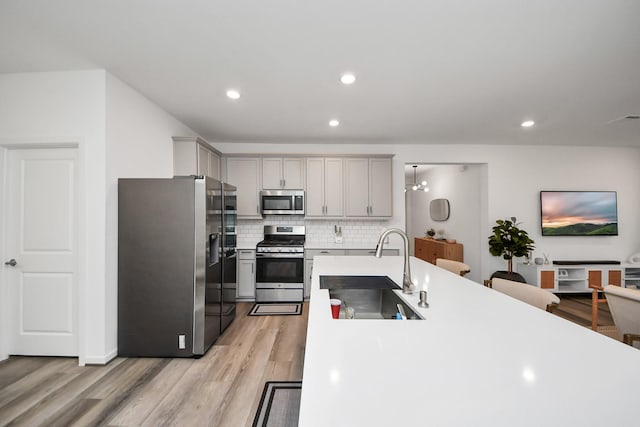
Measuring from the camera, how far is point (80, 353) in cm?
249

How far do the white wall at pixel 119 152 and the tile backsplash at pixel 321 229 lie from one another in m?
1.92

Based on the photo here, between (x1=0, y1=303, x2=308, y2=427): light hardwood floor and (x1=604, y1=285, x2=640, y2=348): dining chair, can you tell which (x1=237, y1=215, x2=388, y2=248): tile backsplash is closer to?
(x1=0, y1=303, x2=308, y2=427): light hardwood floor

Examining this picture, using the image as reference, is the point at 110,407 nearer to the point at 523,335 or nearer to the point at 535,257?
the point at 523,335

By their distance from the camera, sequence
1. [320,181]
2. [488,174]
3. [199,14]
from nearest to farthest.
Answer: [199,14] < [320,181] < [488,174]

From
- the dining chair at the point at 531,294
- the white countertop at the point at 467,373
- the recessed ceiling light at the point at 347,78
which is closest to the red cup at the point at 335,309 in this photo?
the white countertop at the point at 467,373

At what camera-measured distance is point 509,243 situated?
4586mm

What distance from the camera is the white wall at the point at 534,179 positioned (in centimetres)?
498

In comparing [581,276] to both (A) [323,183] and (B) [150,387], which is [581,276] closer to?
(A) [323,183]

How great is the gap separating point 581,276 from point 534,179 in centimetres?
175

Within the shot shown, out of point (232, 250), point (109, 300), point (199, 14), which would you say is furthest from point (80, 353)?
point (199, 14)

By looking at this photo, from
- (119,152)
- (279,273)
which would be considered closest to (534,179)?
(279,273)

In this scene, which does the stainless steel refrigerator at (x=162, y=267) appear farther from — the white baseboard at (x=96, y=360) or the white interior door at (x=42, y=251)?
the white interior door at (x=42, y=251)

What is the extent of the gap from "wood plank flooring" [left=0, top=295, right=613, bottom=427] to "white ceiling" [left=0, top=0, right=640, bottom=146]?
→ 104 inches

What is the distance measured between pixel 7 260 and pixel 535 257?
7.12m
